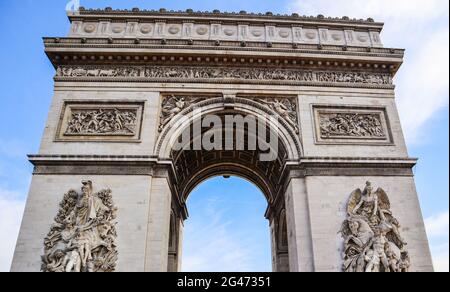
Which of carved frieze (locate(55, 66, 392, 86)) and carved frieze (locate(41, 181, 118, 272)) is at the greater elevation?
carved frieze (locate(55, 66, 392, 86))

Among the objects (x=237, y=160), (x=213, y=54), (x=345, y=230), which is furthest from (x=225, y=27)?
(x=345, y=230)

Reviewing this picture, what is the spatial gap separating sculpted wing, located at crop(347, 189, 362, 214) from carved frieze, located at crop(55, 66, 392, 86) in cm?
478

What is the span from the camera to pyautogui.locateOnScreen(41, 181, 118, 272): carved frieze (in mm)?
11711

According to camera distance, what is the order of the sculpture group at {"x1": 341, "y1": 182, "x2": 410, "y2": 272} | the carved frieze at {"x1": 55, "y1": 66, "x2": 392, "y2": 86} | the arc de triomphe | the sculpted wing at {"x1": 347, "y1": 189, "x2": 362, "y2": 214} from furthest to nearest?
the carved frieze at {"x1": 55, "y1": 66, "x2": 392, "y2": 86}
the sculpted wing at {"x1": 347, "y1": 189, "x2": 362, "y2": 214}
the arc de triomphe
the sculpture group at {"x1": 341, "y1": 182, "x2": 410, "y2": 272}

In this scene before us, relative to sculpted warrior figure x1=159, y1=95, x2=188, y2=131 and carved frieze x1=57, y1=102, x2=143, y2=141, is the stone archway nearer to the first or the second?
sculpted warrior figure x1=159, y1=95, x2=188, y2=131

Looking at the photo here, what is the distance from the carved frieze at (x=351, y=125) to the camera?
48.3 ft

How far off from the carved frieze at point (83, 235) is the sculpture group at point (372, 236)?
7.59 meters

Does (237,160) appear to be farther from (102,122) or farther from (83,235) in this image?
(83,235)

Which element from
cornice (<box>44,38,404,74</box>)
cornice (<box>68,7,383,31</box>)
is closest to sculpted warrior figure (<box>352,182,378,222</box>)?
cornice (<box>44,38,404,74</box>)

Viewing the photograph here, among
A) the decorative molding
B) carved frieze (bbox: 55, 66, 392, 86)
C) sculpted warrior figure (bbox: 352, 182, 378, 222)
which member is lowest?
sculpted warrior figure (bbox: 352, 182, 378, 222)

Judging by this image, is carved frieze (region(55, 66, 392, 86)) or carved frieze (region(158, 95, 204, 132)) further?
carved frieze (region(55, 66, 392, 86))

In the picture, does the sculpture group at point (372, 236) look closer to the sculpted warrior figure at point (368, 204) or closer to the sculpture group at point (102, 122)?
the sculpted warrior figure at point (368, 204)

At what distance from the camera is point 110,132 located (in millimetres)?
14406
